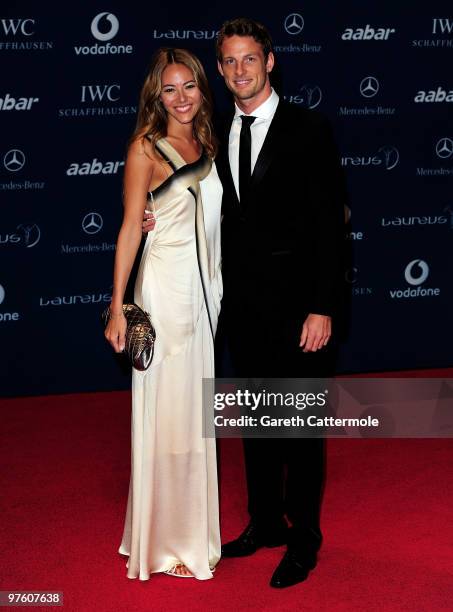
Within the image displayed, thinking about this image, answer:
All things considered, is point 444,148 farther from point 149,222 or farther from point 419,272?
point 149,222

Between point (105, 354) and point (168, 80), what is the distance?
110 inches

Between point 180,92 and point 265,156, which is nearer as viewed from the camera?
point 180,92

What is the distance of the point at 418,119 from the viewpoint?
5.50m

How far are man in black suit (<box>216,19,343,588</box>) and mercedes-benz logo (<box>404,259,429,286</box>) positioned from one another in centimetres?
264

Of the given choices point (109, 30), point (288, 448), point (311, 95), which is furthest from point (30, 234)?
point (288, 448)

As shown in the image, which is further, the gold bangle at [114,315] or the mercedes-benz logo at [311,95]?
the mercedes-benz logo at [311,95]

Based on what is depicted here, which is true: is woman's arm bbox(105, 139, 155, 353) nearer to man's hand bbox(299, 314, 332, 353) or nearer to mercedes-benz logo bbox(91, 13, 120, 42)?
man's hand bbox(299, 314, 332, 353)

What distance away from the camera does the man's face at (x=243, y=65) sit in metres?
2.91

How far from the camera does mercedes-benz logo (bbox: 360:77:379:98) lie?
5.38 meters

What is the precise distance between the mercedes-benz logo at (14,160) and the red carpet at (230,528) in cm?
140

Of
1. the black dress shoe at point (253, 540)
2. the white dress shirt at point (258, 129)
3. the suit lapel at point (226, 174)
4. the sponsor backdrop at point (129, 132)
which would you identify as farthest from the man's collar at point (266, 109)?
the sponsor backdrop at point (129, 132)

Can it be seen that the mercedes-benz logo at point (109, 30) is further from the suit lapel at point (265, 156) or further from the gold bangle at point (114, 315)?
the gold bangle at point (114, 315)

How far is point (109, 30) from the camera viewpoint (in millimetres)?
5004

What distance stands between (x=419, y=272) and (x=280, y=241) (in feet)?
9.53
